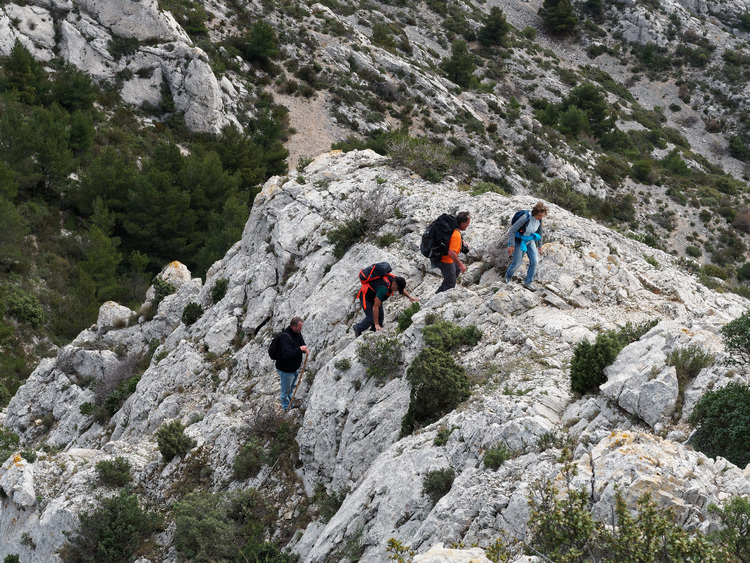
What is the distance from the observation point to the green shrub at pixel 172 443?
11836mm

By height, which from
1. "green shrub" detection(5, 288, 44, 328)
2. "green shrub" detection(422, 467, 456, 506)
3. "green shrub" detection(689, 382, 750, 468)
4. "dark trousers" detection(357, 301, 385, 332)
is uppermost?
"green shrub" detection(689, 382, 750, 468)

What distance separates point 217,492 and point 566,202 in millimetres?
14667

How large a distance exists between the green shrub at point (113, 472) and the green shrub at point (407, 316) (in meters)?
6.99

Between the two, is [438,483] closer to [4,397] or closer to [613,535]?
[613,535]

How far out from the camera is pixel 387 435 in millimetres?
8977

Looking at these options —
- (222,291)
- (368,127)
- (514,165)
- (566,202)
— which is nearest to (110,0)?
(368,127)

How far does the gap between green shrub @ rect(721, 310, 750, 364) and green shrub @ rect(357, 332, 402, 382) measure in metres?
5.45


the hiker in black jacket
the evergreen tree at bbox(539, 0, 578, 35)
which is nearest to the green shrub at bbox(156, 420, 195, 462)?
the hiker in black jacket

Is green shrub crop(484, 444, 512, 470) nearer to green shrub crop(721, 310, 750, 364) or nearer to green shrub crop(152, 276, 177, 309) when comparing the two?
green shrub crop(721, 310, 750, 364)

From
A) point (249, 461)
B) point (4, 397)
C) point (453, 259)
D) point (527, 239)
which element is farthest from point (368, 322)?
point (4, 397)

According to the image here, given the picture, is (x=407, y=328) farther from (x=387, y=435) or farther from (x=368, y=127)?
(x=368, y=127)

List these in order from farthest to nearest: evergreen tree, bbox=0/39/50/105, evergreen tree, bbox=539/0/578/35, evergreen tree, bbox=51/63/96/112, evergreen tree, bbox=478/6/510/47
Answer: evergreen tree, bbox=539/0/578/35, evergreen tree, bbox=478/6/510/47, evergreen tree, bbox=51/63/96/112, evergreen tree, bbox=0/39/50/105

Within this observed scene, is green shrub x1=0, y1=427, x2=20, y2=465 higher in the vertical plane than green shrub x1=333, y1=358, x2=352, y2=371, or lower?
lower

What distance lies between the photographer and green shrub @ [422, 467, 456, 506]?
6836 millimetres
